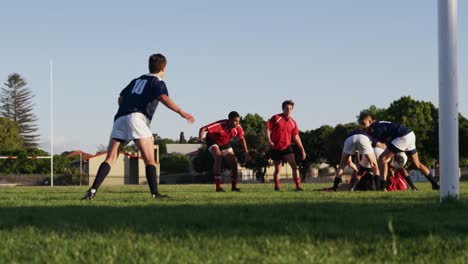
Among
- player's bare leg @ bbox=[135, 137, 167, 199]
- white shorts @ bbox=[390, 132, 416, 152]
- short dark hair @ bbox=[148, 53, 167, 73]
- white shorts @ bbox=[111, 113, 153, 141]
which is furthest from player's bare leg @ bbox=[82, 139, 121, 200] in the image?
white shorts @ bbox=[390, 132, 416, 152]

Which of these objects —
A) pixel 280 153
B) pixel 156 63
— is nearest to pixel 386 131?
pixel 280 153

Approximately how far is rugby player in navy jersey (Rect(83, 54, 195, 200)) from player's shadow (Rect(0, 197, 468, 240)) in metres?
3.09

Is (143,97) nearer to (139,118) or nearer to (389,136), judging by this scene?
(139,118)

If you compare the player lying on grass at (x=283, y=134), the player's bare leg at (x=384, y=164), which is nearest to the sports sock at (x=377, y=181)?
the player's bare leg at (x=384, y=164)

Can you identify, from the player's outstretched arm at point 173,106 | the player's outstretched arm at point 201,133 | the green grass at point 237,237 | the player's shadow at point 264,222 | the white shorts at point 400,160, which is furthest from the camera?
the player's outstretched arm at point 201,133

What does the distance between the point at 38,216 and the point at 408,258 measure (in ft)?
13.0

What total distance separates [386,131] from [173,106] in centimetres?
631

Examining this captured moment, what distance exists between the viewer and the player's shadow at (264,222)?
16.8 ft

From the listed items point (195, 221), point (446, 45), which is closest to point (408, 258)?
point (195, 221)

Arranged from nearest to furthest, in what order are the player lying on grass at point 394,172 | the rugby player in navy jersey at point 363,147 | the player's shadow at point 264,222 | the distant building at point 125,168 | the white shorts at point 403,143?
the player's shadow at point 264,222 < the white shorts at point 403,143 < the rugby player in navy jersey at point 363,147 < the player lying on grass at point 394,172 < the distant building at point 125,168

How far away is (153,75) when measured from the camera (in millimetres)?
11023

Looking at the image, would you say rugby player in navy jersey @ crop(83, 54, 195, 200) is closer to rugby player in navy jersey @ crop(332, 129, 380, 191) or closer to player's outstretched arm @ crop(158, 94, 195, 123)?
player's outstretched arm @ crop(158, 94, 195, 123)

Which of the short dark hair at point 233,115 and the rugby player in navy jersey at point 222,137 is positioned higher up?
the short dark hair at point 233,115

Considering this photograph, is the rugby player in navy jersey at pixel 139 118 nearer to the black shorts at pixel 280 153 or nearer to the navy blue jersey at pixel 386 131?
the navy blue jersey at pixel 386 131
